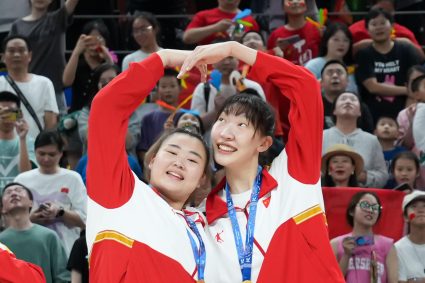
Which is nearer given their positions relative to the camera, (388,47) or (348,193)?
(348,193)

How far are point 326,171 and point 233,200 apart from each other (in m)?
3.47

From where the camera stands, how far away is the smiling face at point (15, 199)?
7.92 metres

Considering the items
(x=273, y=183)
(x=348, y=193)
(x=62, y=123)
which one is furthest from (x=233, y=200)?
(x=62, y=123)

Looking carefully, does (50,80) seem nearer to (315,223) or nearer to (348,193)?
(348,193)

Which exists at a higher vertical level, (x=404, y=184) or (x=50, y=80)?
(x=50, y=80)

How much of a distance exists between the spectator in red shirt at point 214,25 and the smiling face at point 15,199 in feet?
10.2

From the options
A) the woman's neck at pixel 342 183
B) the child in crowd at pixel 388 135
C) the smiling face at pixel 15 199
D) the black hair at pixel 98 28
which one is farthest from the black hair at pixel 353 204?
the black hair at pixel 98 28

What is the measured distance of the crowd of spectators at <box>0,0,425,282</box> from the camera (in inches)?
311

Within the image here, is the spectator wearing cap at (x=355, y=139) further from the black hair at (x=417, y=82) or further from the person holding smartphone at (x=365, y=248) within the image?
the person holding smartphone at (x=365, y=248)

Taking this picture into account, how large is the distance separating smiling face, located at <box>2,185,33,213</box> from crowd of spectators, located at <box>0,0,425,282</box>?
0.03 ft

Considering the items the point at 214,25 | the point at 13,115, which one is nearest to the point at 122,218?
the point at 13,115

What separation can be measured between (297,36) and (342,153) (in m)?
2.29

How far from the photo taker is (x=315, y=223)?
513 centimetres

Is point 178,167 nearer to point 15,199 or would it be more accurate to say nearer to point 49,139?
point 15,199
